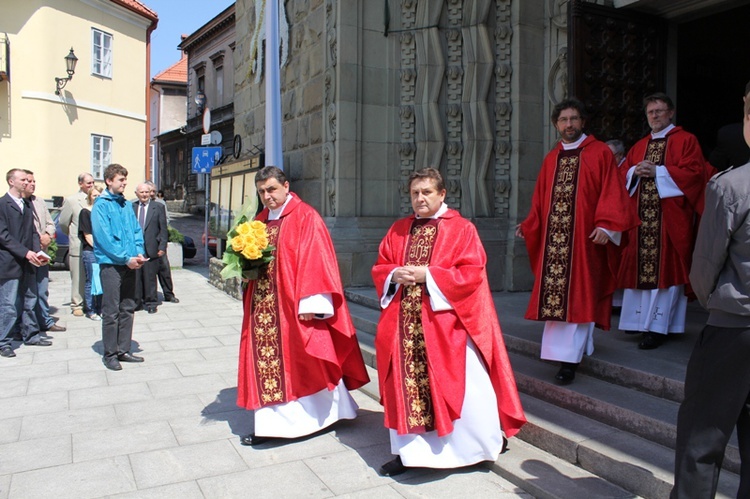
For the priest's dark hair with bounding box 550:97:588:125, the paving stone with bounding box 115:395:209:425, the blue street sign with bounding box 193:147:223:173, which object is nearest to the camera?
the priest's dark hair with bounding box 550:97:588:125

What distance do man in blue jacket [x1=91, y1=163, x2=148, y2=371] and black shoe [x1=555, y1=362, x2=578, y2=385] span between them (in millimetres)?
3880

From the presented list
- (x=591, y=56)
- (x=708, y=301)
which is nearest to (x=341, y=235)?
(x=591, y=56)

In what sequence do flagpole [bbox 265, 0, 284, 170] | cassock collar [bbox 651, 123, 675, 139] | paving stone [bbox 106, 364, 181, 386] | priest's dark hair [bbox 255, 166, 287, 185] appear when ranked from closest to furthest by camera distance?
priest's dark hair [bbox 255, 166, 287, 185], cassock collar [bbox 651, 123, 675, 139], paving stone [bbox 106, 364, 181, 386], flagpole [bbox 265, 0, 284, 170]

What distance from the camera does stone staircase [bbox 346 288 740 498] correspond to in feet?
11.4

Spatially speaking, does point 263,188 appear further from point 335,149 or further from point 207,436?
point 335,149

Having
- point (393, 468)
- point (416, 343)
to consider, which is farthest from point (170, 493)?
point (416, 343)

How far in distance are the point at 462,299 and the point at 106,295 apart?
3.90m

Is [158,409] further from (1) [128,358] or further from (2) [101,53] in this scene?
(2) [101,53]

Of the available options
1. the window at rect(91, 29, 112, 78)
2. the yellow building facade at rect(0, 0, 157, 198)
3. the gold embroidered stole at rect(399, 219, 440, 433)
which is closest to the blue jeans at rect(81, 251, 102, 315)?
the gold embroidered stole at rect(399, 219, 440, 433)

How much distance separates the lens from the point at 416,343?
3928 millimetres

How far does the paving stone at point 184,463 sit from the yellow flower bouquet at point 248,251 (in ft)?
3.72

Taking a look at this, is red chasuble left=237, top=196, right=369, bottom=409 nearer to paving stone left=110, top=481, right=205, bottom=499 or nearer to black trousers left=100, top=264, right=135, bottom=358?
paving stone left=110, top=481, right=205, bottom=499

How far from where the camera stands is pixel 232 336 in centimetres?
799

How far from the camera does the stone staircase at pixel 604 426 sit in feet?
11.4
